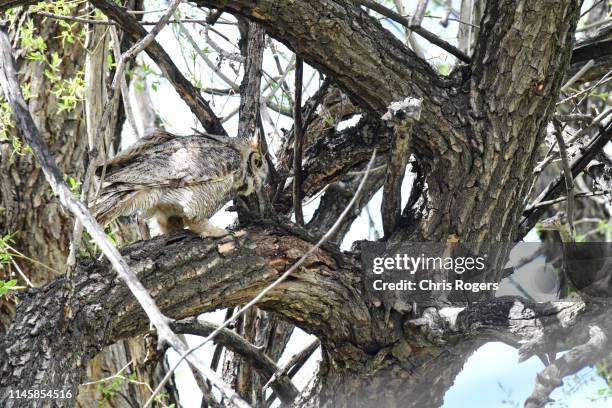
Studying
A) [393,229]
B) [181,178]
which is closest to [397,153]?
[393,229]

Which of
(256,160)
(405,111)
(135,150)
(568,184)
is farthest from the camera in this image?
(256,160)

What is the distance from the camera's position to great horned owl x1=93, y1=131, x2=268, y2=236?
3.47 metres

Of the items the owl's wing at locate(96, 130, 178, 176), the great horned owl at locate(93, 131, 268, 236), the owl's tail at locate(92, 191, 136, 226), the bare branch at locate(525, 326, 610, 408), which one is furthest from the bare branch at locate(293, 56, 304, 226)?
the bare branch at locate(525, 326, 610, 408)

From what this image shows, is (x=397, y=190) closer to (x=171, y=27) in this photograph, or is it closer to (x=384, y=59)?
(x=384, y=59)

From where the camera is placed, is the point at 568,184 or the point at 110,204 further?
the point at 568,184

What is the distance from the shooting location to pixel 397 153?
319 cm

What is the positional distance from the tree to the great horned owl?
Answer: 0.45 ft

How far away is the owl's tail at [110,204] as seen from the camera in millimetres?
3365

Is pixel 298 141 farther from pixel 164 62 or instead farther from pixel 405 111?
pixel 405 111

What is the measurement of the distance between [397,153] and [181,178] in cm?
99

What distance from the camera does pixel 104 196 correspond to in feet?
11.2

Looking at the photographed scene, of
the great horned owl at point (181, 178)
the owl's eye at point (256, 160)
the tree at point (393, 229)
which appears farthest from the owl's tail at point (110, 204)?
the owl's eye at point (256, 160)

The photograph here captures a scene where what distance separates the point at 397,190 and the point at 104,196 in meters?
1.18


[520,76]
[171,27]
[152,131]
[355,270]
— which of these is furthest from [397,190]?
[171,27]
